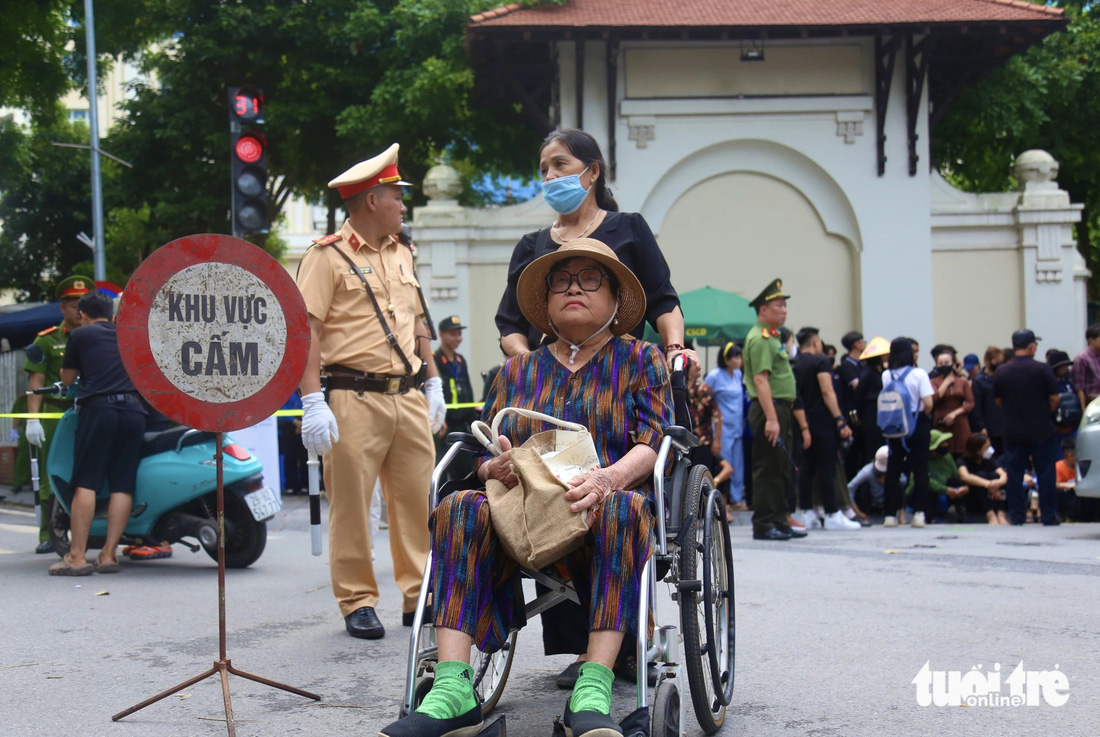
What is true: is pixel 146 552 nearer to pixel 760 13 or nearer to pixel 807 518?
pixel 807 518

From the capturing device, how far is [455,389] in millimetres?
12094

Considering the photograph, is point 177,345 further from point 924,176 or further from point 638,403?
point 924,176

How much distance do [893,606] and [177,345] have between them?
4.17m

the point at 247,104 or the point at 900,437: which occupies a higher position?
the point at 247,104

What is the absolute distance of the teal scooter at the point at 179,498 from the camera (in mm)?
8305

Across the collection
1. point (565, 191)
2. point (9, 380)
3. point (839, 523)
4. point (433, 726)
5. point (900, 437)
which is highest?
point (565, 191)

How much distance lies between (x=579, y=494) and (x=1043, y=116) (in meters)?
20.3

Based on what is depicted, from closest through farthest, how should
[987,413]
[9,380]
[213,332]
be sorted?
[213,332]
[987,413]
[9,380]

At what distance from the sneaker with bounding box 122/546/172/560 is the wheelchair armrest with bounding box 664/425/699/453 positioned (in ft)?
19.3

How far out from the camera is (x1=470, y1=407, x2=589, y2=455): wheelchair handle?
393 centimetres

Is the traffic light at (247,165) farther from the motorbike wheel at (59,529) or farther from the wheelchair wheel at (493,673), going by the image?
the wheelchair wheel at (493,673)

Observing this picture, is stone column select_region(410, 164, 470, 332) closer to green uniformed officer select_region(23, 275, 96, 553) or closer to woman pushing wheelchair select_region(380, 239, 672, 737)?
green uniformed officer select_region(23, 275, 96, 553)

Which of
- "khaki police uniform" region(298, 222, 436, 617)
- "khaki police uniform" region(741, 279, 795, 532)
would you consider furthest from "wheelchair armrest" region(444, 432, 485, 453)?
"khaki police uniform" region(741, 279, 795, 532)

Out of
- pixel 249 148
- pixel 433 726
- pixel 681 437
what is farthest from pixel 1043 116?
pixel 433 726
